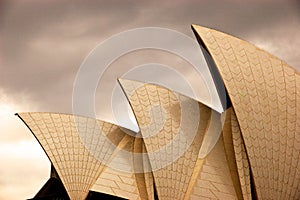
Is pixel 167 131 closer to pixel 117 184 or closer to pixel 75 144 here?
pixel 117 184

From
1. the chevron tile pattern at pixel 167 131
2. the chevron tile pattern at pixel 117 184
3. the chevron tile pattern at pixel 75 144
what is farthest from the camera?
the chevron tile pattern at pixel 75 144

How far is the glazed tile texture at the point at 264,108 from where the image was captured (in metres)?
26.2

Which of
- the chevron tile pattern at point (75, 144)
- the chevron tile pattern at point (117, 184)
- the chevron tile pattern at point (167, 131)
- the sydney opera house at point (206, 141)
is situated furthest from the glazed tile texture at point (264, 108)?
the chevron tile pattern at point (75, 144)

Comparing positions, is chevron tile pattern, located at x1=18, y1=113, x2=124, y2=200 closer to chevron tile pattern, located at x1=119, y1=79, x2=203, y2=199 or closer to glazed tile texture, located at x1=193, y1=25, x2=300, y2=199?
chevron tile pattern, located at x1=119, y1=79, x2=203, y2=199

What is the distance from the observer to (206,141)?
2870cm

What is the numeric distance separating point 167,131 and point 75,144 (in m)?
7.27

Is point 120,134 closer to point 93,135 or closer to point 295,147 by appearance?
point 93,135

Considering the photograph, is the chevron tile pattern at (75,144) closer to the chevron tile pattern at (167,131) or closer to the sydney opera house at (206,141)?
the sydney opera house at (206,141)

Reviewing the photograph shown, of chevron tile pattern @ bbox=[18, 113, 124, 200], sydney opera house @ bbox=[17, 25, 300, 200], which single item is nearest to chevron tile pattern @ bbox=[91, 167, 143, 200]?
sydney opera house @ bbox=[17, 25, 300, 200]

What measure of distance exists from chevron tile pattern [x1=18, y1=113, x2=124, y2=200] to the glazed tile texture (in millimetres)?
10454

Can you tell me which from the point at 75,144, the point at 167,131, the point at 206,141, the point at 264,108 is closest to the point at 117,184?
the point at 167,131

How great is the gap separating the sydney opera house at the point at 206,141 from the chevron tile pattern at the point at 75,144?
0.07m

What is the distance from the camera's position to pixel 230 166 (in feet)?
90.0

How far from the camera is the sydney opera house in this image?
2641 cm
